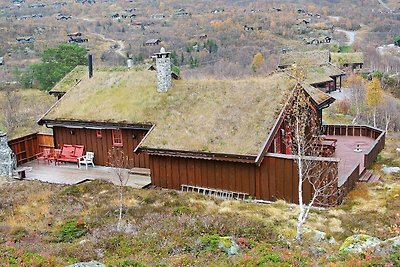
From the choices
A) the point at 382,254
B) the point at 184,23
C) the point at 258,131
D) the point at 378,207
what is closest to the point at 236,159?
the point at 258,131

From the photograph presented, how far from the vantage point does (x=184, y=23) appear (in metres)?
131

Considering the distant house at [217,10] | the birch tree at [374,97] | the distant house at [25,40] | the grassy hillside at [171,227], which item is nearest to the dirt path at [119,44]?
the distant house at [25,40]

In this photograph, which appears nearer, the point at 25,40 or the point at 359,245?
the point at 359,245

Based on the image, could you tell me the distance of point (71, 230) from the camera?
13.6 m

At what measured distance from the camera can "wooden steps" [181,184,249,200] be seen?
58.1 ft

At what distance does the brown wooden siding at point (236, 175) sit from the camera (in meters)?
16.6

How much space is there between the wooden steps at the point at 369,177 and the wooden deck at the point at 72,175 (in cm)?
881

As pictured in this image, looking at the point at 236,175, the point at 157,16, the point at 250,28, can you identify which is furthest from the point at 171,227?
the point at 157,16

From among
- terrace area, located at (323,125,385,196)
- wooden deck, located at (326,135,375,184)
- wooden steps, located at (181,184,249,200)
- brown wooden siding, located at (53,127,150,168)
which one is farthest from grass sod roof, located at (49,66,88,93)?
wooden deck, located at (326,135,375,184)

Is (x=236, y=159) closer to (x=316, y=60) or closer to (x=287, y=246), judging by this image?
(x=287, y=246)

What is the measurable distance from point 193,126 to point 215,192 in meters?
2.88

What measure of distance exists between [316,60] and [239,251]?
47.7m

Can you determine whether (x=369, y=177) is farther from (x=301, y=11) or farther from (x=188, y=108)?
(x=301, y=11)

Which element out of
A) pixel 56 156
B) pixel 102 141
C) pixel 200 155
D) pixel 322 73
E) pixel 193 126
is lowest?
pixel 322 73
